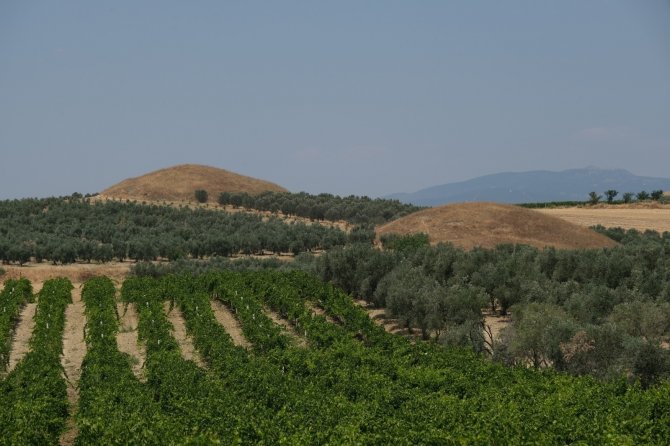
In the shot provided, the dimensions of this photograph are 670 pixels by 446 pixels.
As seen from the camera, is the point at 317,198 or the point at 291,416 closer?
the point at 291,416

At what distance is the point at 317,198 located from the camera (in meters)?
95.9

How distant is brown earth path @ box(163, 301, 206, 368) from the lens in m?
26.3

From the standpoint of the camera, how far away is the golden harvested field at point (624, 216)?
70656mm

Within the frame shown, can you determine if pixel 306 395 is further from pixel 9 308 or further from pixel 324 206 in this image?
pixel 324 206

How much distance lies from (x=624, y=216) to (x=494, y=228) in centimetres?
3183

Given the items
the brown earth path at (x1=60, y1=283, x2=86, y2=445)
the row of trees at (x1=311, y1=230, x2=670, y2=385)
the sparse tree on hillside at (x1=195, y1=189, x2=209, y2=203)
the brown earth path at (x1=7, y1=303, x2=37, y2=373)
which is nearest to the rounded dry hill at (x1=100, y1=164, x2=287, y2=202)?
the sparse tree on hillside at (x1=195, y1=189, x2=209, y2=203)

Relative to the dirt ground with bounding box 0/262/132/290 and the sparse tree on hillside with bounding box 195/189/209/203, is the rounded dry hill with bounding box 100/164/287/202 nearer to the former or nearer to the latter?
the sparse tree on hillside with bounding box 195/189/209/203

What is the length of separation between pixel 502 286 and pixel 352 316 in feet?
27.2

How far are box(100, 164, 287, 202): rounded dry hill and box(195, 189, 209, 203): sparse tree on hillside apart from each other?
70cm

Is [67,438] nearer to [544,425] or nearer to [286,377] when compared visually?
[286,377]

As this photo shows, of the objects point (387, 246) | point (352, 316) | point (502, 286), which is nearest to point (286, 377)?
point (352, 316)

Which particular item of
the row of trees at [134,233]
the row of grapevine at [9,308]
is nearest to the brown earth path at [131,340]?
the row of grapevine at [9,308]

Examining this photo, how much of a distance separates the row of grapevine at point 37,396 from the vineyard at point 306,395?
0.17 feet

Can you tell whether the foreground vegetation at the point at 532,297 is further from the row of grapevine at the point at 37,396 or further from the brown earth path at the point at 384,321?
the row of grapevine at the point at 37,396
